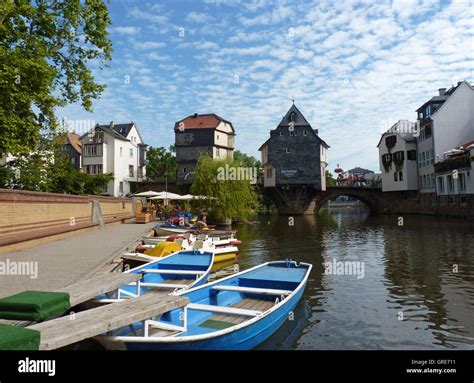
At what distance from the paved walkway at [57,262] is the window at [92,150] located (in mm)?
43871

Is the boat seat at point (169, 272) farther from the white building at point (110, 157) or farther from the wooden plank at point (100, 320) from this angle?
the white building at point (110, 157)

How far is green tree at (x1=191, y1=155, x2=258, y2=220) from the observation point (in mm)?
36125

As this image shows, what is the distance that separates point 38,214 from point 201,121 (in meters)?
46.7

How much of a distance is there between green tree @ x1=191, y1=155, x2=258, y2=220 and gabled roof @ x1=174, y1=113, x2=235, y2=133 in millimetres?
24115

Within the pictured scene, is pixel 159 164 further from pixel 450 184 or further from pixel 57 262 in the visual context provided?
pixel 57 262

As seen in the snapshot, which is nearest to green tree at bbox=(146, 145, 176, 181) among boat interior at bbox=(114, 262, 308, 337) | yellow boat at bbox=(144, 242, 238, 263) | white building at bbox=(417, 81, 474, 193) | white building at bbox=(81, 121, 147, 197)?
white building at bbox=(81, 121, 147, 197)

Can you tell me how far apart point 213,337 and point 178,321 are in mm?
1721

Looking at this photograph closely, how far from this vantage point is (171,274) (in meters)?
11.1

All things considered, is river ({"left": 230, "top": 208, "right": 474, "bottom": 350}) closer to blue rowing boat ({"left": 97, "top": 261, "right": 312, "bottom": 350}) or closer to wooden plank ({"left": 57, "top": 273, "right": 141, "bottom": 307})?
blue rowing boat ({"left": 97, "top": 261, "right": 312, "bottom": 350})

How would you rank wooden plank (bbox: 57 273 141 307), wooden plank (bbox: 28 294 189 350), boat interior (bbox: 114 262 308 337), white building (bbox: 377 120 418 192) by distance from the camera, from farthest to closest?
white building (bbox: 377 120 418 192)
wooden plank (bbox: 57 273 141 307)
boat interior (bbox: 114 262 308 337)
wooden plank (bbox: 28 294 189 350)

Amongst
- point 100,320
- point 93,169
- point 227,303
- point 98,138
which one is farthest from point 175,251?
point 93,169
